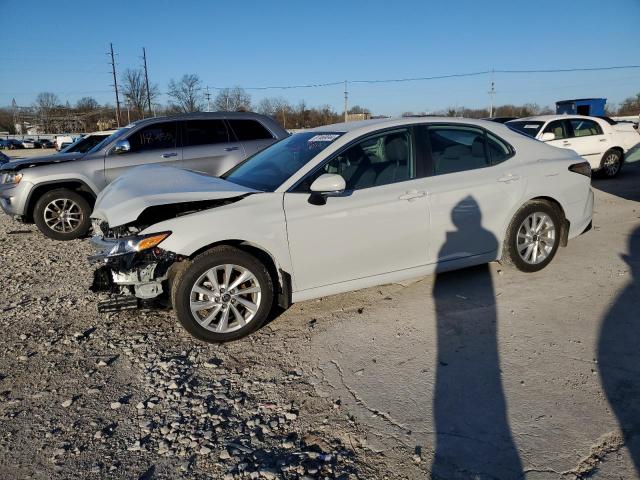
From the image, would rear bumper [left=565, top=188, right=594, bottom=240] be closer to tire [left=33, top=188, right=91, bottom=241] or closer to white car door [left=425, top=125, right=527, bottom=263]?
white car door [left=425, top=125, right=527, bottom=263]

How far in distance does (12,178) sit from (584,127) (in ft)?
39.5

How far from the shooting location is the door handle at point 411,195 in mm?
4215

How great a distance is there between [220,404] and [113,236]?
1909 mm

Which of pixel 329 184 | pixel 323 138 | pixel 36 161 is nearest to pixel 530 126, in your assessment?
pixel 323 138

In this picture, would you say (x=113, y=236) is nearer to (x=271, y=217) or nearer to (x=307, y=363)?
(x=271, y=217)

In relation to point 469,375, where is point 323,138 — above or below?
above

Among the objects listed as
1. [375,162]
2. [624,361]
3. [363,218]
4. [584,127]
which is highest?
[584,127]

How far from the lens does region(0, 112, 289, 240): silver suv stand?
7.36 meters

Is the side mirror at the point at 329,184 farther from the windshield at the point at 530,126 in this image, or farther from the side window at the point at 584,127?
the side window at the point at 584,127

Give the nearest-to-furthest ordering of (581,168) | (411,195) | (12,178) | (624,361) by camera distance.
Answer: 1. (624,361)
2. (411,195)
3. (581,168)
4. (12,178)

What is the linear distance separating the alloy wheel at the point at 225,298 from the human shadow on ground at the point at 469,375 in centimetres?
153

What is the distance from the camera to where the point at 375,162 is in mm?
4316

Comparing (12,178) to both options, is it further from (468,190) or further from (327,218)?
(468,190)

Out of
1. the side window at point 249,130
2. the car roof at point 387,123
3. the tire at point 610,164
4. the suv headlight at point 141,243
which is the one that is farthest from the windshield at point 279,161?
the tire at point 610,164
